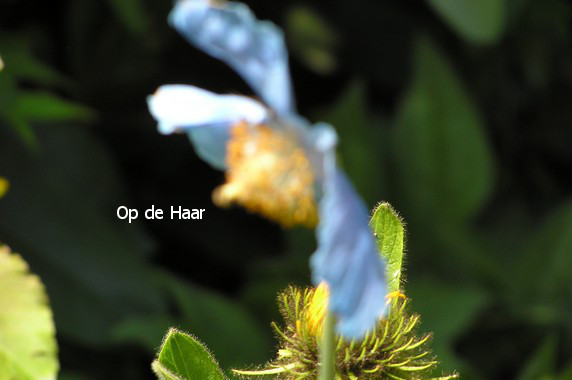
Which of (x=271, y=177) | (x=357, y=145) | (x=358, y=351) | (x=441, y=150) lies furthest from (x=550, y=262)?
(x=271, y=177)

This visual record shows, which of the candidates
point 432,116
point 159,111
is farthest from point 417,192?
point 159,111

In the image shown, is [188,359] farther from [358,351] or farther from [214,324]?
[214,324]

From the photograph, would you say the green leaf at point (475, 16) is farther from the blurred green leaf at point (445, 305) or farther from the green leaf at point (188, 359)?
the green leaf at point (188, 359)

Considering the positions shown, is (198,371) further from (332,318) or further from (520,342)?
(520,342)

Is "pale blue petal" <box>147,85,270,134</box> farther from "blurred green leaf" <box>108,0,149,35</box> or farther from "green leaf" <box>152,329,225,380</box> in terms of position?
"blurred green leaf" <box>108,0,149,35</box>

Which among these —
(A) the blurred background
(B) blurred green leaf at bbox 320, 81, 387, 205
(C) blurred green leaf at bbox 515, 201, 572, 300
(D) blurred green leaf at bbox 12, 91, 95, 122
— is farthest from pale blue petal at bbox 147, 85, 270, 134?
(C) blurred green leaf at bbox 515, 201, 572, 300

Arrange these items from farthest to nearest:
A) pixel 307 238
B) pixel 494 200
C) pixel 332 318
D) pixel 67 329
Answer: pixel 494 200 → pixel 307 238 → pixel 67 329 → pixel 332 318

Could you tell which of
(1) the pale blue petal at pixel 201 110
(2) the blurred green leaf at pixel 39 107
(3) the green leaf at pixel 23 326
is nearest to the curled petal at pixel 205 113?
(1) the pale blue petal at pixel 201 110
